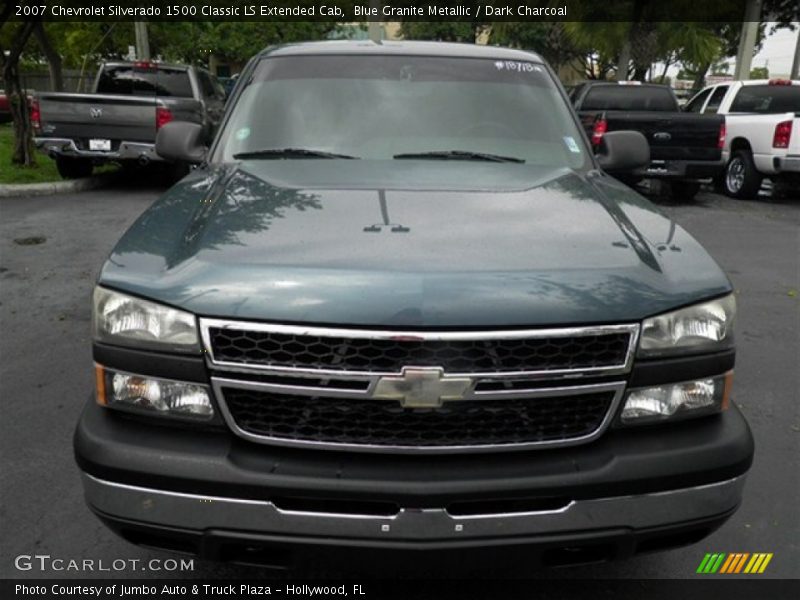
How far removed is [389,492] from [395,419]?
20cm

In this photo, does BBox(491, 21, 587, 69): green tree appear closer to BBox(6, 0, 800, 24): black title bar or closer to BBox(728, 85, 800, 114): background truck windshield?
BBox(6, 0, 800, 24): black title bar

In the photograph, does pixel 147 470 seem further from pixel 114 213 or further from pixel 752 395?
pixel 114 213

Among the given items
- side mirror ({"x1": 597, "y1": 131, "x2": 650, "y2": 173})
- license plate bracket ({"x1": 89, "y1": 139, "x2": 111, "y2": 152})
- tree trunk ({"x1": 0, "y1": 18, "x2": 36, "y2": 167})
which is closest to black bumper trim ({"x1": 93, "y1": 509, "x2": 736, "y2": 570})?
side mirror ({"x1": 597, "y1": 131, "x2": 650, "y2": 173})

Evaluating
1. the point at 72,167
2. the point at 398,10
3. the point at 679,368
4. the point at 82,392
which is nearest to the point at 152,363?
the point at 679,368

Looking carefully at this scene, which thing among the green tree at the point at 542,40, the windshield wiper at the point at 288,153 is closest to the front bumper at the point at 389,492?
the windshield wiper at the point at 288,153

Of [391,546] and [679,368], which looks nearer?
[391,546]

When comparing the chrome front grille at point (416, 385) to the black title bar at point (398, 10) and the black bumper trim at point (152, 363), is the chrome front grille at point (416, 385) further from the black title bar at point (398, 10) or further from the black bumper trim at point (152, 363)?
the black title bar at point (398, 10)

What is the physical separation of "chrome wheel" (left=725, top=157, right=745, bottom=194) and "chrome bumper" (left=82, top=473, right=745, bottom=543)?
11.8 m

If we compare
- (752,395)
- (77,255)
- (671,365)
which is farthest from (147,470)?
(77,255)

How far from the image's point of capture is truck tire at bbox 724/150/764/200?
1232 centimetres

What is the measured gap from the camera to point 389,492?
2039 mm

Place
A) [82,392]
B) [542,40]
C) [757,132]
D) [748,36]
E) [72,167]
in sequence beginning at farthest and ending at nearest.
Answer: [542,40]
[748,36]
[72,167]
[757,132]
[82,392]

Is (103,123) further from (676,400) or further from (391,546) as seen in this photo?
(676,400)

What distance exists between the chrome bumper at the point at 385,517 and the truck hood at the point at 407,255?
1.68ft
